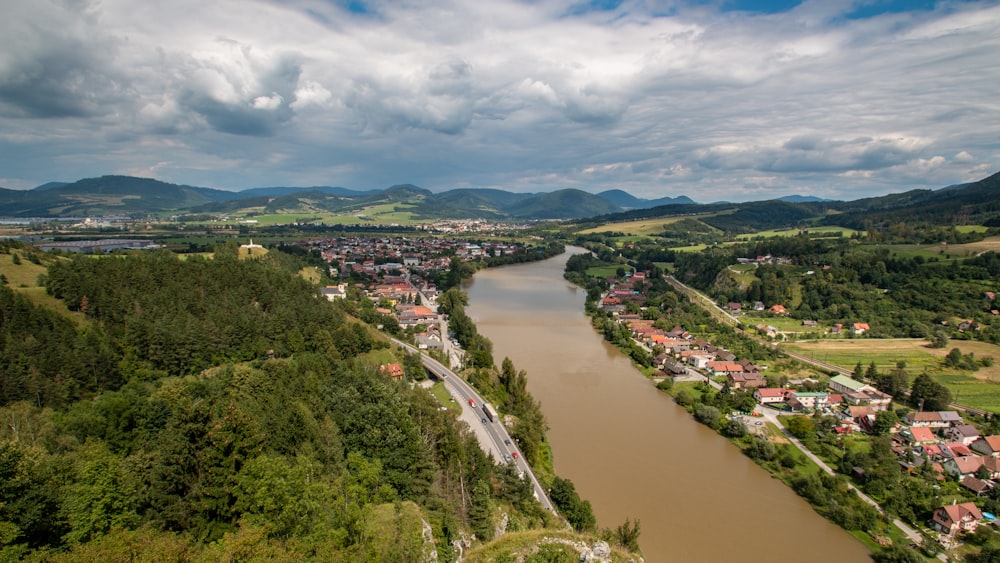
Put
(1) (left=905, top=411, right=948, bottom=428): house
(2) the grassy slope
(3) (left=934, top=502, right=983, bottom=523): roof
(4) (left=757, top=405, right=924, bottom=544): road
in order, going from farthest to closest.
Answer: (2) the grassy slope → (1) (left=905, top=411, right=948, bottom=428): house → (4) (left=757, top=405, right=924, bottom=544): road → (3) (left=934, top=502, right=983, bottom=523): roof

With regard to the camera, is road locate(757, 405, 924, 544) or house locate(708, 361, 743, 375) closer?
road locate(757, 405, 924, 544)

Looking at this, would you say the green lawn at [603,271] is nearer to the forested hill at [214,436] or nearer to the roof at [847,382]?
the roof at [847,382]

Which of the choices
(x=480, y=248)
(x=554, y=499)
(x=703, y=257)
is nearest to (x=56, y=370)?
(x=554, y=499)

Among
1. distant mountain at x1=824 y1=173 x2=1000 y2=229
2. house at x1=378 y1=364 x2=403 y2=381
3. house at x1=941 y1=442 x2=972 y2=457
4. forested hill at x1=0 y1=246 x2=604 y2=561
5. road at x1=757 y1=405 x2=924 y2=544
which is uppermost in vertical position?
distant mountain at x1=824 y1=173 x2=1000 y2=229

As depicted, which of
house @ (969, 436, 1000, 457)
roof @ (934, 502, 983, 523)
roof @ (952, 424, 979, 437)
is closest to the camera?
roof @ (934, 502, 983, 523)

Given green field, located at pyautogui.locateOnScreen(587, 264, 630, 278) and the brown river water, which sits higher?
green field, located at pyautogui.locateOnScreen(587, 264, 630, 278)

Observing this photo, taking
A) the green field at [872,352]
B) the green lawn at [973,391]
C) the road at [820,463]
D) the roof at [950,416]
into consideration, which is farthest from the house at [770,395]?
the green field at [872,352]

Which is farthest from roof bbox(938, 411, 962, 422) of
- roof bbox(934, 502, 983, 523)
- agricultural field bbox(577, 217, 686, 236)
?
agricultural field bbox(577, 217, 686, 236)

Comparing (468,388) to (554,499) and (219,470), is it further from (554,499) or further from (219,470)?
(219,470)

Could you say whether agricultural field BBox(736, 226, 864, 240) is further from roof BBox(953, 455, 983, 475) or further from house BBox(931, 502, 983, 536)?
house BBox(931, 502, 983, 536)
